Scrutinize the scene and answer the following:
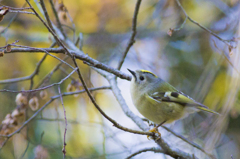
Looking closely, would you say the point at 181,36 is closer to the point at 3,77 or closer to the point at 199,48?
the point at 199,48

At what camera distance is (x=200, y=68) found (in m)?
3.22

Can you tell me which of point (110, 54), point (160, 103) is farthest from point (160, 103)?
point (110, 54)

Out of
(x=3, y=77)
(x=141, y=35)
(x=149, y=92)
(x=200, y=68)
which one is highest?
(x=141, y=35)

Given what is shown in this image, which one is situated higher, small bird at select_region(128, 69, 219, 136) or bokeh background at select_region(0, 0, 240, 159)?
bokeh background at select_region(0, 0, 240, 159)

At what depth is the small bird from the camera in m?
1.61

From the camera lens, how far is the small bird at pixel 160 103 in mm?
1613

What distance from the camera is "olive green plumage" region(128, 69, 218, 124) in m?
1.61

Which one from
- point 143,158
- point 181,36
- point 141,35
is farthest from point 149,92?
point 141,35

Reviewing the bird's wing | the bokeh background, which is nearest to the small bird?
the bird's wing

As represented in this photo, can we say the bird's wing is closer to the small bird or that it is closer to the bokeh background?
the small bird

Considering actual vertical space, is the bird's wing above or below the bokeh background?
below

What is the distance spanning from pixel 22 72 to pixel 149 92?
2.34 meters

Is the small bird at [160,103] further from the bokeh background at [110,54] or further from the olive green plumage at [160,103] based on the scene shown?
the bokeh background at [110,54]

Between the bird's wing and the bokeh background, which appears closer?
the bird's wing
